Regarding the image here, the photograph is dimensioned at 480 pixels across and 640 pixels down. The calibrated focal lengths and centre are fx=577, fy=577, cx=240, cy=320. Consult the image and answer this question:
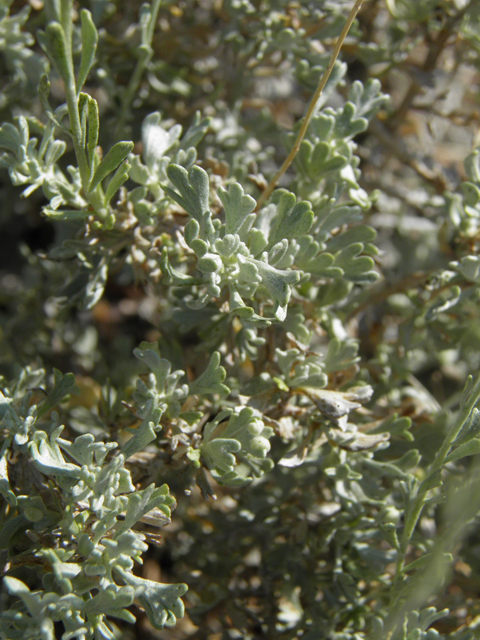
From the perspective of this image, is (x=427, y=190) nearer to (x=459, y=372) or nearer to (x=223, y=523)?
(x=459, y=372)

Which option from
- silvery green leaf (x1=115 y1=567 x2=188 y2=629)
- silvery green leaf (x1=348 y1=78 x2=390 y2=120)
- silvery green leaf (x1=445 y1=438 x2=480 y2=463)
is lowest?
silvery green leaf (x1=115 y1=567 x2=188 y2=629)

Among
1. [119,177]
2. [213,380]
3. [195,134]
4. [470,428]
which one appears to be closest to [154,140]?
[195,134]

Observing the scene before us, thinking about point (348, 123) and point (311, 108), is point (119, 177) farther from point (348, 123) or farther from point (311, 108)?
point (348, 123)

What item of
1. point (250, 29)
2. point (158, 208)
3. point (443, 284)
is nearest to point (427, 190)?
point (443, 284)

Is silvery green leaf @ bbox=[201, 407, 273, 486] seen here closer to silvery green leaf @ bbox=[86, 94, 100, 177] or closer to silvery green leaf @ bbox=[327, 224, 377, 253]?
silvery green leaf @ bbox=[327, 224, 377, 253]

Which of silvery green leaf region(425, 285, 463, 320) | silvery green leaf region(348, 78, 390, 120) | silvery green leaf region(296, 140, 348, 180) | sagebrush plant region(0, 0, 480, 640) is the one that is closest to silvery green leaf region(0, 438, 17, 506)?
sagebrush plant region(0, 0, 480, 640)

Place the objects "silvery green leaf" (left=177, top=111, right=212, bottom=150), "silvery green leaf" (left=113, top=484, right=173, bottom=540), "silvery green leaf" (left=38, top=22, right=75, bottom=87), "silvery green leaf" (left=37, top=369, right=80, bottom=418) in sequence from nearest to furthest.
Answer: "silvery green leaf" (left=38, top=22, right=75, bottom=87), "silvery green leaf" (left=113, top=484, right=173, bottom=540), "silvery green leaf" (left=37, top=369, right=80, bottom=418), "silvery green leaf" (left=177, top=111, right=212, bottom=150)
